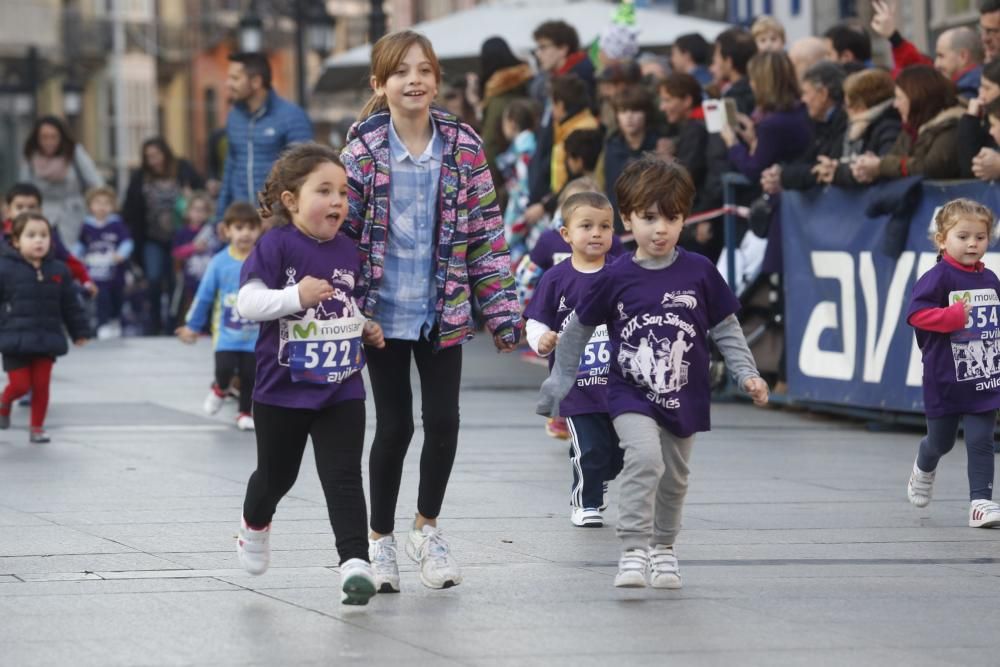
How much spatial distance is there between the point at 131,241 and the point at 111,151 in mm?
51982

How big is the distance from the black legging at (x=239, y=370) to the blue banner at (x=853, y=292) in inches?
130

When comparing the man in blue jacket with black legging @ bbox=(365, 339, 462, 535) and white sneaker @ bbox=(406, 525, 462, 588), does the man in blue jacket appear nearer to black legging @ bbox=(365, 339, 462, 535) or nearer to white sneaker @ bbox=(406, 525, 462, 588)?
black legging @ bbox=(365, 339, 462, 535)

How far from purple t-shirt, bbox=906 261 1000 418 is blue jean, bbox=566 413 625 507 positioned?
4.37 ft

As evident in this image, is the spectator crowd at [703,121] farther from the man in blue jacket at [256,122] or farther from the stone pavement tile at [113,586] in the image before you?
the stone pavement tile at [113,586]

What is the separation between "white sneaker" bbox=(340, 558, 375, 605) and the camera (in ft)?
23.0

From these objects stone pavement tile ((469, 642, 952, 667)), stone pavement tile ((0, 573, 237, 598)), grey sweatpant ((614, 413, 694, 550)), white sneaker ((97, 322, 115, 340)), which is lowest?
white sneaker ((97, 322, 115, 340))

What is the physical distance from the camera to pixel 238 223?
13.8 meters

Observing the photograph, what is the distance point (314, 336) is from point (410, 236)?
571 mm

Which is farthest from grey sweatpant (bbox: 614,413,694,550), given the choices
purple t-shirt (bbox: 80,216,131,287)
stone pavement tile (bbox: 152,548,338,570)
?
purple t-shirt (bbox: 80,216,131,287)

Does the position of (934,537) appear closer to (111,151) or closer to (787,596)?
(787,596)

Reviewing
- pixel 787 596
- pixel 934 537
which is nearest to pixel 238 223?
pixel 934 537

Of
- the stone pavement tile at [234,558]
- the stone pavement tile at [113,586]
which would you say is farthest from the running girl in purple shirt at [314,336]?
the stone pavement tile at [234,558]

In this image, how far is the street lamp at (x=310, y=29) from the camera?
30.2 metres

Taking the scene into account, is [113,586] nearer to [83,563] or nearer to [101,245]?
[83,563]
